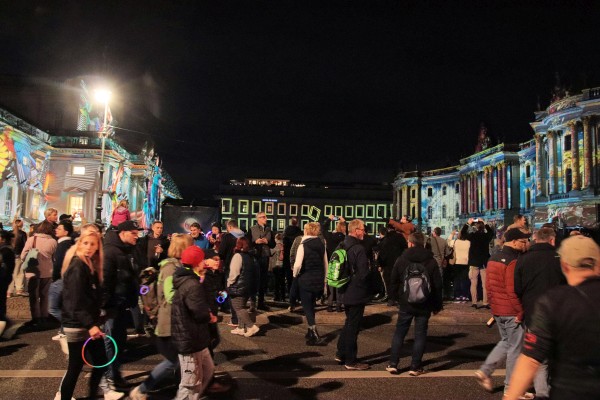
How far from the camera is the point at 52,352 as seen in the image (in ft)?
25.8

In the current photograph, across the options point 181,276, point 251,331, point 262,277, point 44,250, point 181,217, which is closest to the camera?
point 181,276

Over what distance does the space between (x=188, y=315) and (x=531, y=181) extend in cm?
7448

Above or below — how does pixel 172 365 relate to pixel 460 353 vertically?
above

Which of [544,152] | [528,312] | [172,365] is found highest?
[544,152]

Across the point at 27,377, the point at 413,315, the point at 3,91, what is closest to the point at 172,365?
the point at 27,377

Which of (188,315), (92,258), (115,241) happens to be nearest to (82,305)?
(92,258)

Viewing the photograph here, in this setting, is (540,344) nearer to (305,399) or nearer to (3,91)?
(305,399)

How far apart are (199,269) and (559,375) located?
3.54 m

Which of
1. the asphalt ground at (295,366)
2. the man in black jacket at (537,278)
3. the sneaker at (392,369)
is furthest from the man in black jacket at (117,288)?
the man in black jacket at (537,278)

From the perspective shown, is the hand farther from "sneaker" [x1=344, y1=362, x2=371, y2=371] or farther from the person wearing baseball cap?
the person wearing baseball cap

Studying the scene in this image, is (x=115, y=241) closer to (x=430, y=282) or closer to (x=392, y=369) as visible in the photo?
(x=392, y=369)

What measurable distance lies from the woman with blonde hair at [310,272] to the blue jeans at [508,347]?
3264 millimetres

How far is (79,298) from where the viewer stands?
197 inches

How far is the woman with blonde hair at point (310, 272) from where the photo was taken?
28.6 feet
